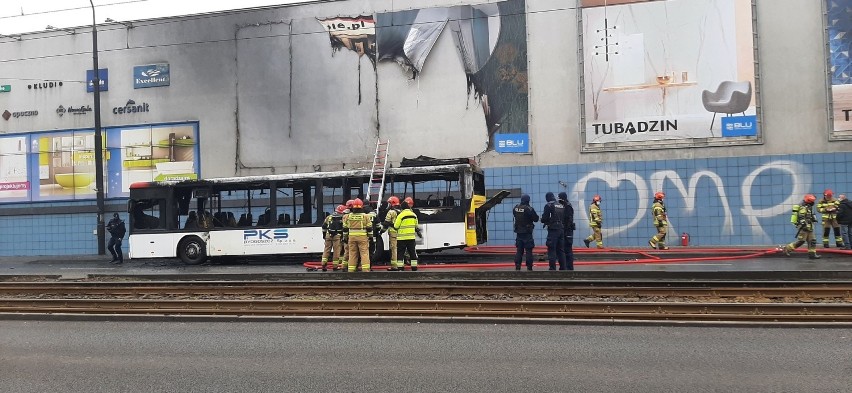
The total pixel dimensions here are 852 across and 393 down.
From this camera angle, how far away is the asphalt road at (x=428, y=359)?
6445mm

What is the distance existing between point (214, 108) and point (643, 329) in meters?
20.0

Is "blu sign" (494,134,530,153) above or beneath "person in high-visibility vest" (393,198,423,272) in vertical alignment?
above

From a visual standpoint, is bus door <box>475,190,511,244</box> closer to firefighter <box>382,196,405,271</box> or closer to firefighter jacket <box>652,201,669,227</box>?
firefighter <box>382,196,405,271</box>

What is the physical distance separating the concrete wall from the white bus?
4.88m

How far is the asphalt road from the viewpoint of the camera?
21.1 feet

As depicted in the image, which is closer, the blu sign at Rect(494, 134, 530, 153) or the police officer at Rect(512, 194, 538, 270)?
the police officer at Rect(512, 194, 538, 270)

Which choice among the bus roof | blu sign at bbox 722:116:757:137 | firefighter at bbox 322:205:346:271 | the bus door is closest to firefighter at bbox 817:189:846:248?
blu sign at bbox 722:116:757:137

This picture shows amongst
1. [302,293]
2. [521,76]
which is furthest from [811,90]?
[302,293]

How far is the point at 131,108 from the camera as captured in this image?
26.2 metres

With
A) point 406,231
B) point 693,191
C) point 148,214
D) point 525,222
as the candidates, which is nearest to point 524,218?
point 525,222

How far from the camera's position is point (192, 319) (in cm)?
1020

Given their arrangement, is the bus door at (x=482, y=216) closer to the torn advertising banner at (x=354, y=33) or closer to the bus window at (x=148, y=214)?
the torn advertising banner at (x=354, y=33)

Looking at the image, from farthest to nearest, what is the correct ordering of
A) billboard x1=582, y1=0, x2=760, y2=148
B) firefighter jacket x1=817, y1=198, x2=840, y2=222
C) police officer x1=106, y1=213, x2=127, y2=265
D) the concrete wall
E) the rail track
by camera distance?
1. police officer x1=106, y1=213, x2=127, y2=265
2. billboard x1=582, y1=0, x2=760, y2=148
3. the concrete wall
4. firefighter jacket x1=817, y1=198, x2=840, y2=222
5. the rail track

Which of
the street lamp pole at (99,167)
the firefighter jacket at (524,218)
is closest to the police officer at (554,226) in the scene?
the firefighter jacket at (524,218)
